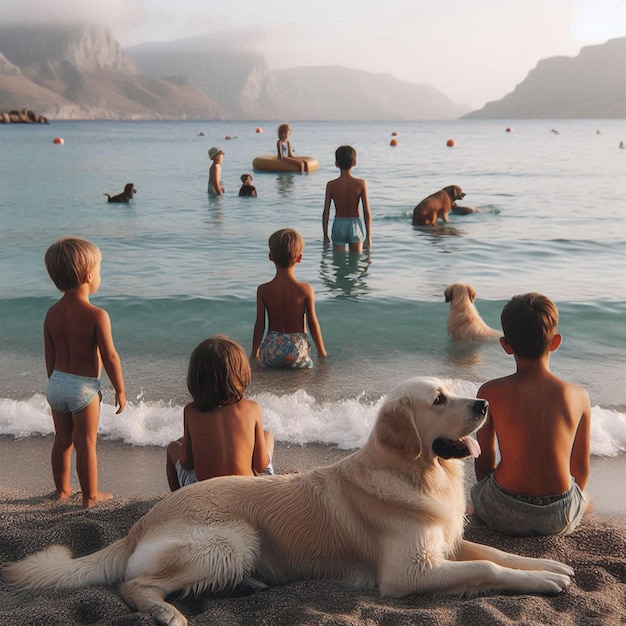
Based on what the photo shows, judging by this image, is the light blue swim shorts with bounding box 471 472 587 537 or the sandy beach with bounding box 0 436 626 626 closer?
the sandy beach with bounding box 0 436 626 626

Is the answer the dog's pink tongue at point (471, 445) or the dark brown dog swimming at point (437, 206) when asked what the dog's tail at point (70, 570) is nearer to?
the dog's pink tongue at point (471, 445)

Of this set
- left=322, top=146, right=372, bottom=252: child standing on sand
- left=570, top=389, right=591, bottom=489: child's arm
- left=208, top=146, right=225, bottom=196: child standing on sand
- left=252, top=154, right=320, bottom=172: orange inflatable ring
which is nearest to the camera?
left=570, top=389, right=591, bottom=489: child's arm

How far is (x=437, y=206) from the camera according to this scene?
54.9ft

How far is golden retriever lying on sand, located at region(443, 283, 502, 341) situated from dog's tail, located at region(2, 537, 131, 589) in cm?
579

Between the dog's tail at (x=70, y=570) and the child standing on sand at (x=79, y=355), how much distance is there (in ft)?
3.40

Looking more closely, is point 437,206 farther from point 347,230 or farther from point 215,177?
point 215,177

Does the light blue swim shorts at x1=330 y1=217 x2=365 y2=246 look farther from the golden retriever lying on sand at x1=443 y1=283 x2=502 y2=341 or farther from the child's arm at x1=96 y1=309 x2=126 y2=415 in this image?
the child's arm at x1=96 y1=309 x2=126 y2=415

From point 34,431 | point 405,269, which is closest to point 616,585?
point 34,431

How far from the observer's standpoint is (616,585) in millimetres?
3277

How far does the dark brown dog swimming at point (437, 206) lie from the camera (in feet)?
54.7

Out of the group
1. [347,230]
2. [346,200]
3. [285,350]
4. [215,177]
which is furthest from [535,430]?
[215,177]

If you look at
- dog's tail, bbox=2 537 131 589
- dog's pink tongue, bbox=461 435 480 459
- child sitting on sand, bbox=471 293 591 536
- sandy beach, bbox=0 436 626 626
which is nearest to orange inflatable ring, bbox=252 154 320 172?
sandy beach, bbox=0 436 626 626

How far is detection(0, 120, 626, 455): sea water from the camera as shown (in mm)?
6609

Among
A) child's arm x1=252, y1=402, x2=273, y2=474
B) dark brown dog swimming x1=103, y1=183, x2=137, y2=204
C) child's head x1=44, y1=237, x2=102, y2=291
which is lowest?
child's arm x1=252, y1=402, x2=273, y2=474
